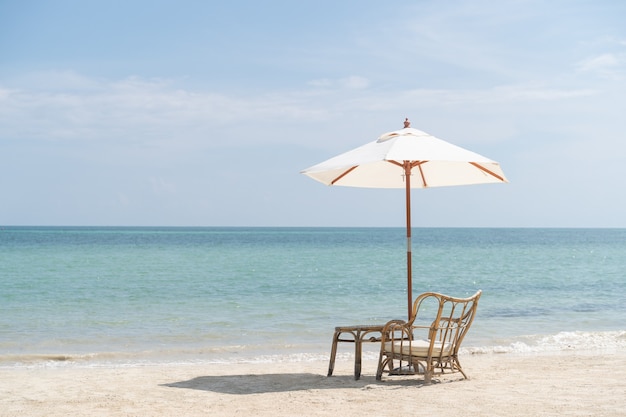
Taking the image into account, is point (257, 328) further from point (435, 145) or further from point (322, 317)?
point (435, 145)

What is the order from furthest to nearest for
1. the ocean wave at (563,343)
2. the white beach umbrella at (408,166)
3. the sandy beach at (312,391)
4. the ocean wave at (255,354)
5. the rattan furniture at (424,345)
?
the ocean wave at (563,343), the ocean wave at (255,354), the white beach umbrella at (408,166), the rattan furniture at (424,345), the sandy beach at (312,391)

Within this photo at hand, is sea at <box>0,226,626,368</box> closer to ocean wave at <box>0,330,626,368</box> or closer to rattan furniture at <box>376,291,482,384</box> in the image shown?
ocean wave at <box>0,330,626,368</box>

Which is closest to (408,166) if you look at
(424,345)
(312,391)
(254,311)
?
(424,345)

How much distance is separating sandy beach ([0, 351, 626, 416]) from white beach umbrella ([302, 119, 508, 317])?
3.56 feet

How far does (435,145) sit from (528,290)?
14133mm

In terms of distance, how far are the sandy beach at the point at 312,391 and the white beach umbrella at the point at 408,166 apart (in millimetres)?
1085

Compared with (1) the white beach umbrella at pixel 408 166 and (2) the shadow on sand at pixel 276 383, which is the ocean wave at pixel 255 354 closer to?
(2) the shadow on sand at pixel 276 383

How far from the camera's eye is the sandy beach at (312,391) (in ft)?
18.3

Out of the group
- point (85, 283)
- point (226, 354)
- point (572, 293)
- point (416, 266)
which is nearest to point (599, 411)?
point (226, 354)

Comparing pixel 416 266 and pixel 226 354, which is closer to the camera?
pixel 226 354

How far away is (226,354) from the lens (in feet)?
32.2

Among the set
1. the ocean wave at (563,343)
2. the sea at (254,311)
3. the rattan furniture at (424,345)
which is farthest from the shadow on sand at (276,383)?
the ocean wave at (563,343)

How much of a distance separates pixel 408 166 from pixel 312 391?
2560 millimetres

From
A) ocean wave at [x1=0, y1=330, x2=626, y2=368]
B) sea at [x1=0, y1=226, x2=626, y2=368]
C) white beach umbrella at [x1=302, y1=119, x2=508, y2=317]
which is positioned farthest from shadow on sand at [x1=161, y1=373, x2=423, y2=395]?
sea at [x1=0, y1=226, x2=626, y2=368]
